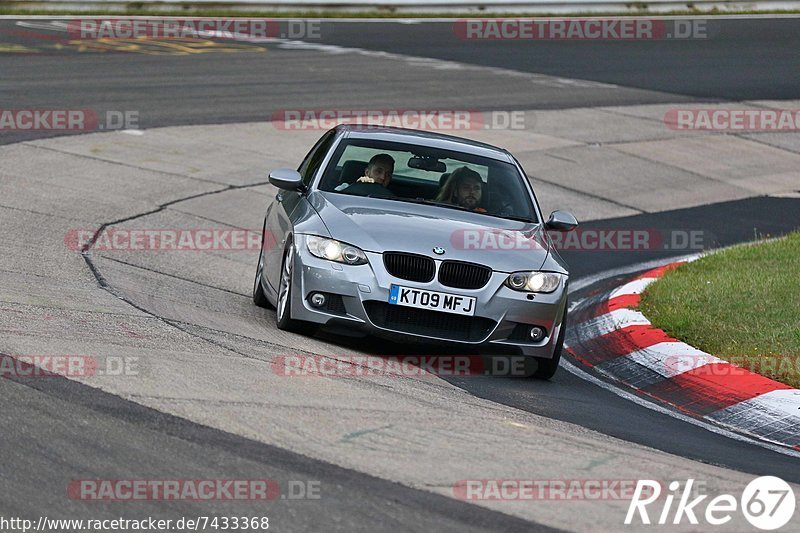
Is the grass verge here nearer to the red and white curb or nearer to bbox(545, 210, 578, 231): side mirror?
the red and white curb

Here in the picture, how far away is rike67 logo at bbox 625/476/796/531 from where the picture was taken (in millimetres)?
5480

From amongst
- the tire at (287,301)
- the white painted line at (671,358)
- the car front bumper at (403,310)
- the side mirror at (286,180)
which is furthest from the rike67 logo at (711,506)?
the side mirror at (286,180)

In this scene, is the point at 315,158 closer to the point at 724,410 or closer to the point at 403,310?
the point at 403,310

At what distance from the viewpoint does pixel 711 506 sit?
5656 millimetres

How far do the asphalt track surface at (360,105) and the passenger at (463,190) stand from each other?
4.52 feet

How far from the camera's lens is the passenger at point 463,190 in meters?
9.62

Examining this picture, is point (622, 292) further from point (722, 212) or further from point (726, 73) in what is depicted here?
→ point (726, 73)

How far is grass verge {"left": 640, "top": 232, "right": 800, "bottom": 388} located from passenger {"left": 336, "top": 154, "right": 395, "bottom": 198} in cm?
233

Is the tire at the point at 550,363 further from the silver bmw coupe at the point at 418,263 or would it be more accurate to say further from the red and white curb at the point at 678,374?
the red and white curb at the point at 678,374

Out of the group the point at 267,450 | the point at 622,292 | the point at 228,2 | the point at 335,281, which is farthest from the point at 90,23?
the point at 267,450

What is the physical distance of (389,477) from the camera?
564 cm

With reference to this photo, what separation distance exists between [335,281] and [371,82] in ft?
48.4

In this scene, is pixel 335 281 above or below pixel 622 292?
above

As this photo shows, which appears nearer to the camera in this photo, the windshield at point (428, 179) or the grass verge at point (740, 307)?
the grass verge at point (740, 307)
